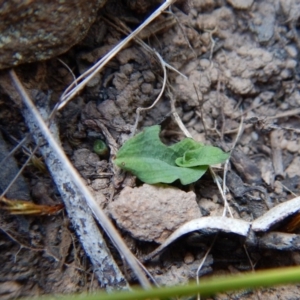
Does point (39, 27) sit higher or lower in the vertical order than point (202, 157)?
higher

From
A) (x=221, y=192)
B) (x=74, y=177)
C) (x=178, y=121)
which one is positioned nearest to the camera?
(x=74, y=177)

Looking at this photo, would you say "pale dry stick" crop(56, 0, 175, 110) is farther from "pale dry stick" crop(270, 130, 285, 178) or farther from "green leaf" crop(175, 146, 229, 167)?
"pale dry stick" crop(270, 130, 285, 178)

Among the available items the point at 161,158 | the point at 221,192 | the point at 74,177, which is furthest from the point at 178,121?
the point at 74,177

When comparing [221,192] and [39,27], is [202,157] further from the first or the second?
[39,27]

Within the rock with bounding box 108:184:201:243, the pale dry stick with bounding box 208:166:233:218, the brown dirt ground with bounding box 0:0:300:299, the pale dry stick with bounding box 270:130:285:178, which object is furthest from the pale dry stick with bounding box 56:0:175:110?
the pale dry stick with bounding box 270:130:285:178

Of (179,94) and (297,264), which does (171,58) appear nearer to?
(179,94)

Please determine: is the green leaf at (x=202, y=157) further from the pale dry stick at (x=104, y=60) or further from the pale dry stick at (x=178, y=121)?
the pale dry stick at (x=104, y=60)

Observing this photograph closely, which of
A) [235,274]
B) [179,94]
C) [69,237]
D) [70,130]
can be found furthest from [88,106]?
[235,274]
